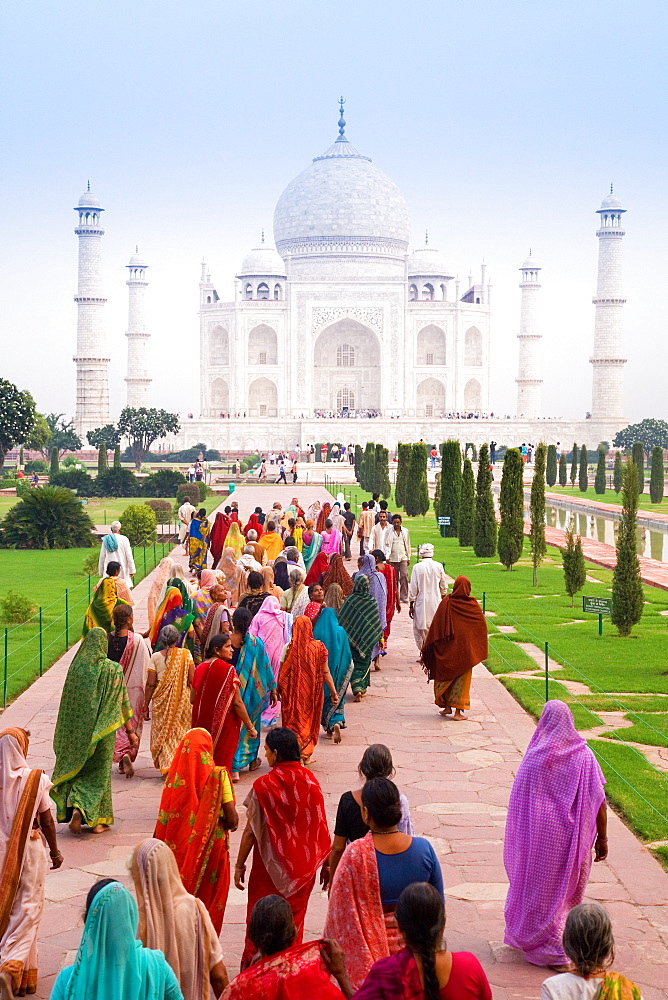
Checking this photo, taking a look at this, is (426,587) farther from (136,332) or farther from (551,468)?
(136,332)

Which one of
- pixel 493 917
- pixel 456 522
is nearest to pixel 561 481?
pixel 456 522

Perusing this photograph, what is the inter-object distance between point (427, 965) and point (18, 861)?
54.2 inches

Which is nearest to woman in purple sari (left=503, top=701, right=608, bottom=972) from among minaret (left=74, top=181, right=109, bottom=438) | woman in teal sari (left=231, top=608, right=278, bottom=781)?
woman in teal sari (left=231, top=608, right=278, bottom=781)

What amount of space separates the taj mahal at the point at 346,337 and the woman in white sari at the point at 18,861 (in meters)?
37.2

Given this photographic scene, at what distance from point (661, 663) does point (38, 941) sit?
4.89 m

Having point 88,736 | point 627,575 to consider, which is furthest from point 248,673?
point 627,575

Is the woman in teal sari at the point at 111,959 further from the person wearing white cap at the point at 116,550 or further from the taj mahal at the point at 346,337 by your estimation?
the taj mahal at the point at 346,337

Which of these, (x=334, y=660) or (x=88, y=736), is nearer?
(x=88, y=736)

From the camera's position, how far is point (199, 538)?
10477 millimetres

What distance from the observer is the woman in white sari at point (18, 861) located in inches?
124

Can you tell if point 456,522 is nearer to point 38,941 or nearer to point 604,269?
point 38,941

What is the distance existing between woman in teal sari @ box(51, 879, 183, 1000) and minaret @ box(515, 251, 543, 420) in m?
42.6

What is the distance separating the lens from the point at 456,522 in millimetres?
16000

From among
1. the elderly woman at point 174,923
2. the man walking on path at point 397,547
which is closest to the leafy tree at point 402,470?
the man walking on path at point 397,547
